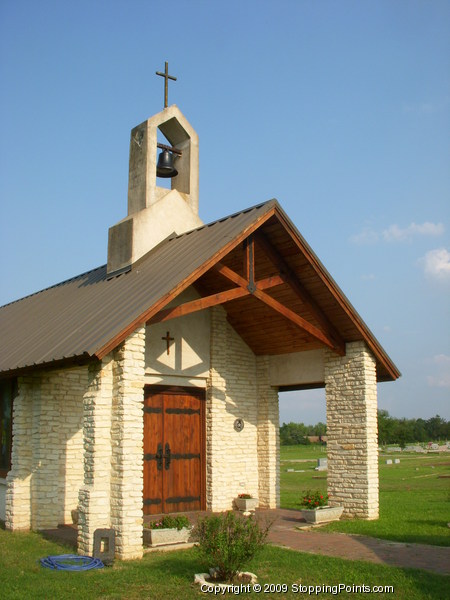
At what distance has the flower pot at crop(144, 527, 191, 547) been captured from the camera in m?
10.2

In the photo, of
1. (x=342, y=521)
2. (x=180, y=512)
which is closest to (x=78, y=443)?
Answer: (x=180, y=512)

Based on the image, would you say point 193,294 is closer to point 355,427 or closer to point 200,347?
point 200,347

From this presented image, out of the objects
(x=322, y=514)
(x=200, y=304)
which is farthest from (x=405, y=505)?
(x=200, y=304)

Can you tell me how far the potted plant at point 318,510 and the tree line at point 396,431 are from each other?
5818 centimetres

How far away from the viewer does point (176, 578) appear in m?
8.29

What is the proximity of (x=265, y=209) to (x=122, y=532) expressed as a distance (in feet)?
19.4

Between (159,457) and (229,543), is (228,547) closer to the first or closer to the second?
(229,543)

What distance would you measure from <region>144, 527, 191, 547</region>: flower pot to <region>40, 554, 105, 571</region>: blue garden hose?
109 centimetres

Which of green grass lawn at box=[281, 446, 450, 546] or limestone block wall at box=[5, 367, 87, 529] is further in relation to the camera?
limestone block wall at box=[5, 367, 87, 529]

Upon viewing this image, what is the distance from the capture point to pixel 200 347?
14500mm

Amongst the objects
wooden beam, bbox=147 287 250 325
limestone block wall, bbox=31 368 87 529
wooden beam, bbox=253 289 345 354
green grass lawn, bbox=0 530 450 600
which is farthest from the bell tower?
green grass lawn, bbox=0 530 450 600

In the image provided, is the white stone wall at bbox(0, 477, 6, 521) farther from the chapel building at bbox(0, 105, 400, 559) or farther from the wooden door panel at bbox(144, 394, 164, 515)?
the wooden door panel at bbox(144, 394, 164, 515)

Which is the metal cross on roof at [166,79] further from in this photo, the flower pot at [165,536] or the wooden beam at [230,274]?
the flower pot at [165,536]

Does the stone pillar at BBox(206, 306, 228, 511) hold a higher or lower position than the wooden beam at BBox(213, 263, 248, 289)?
lower
